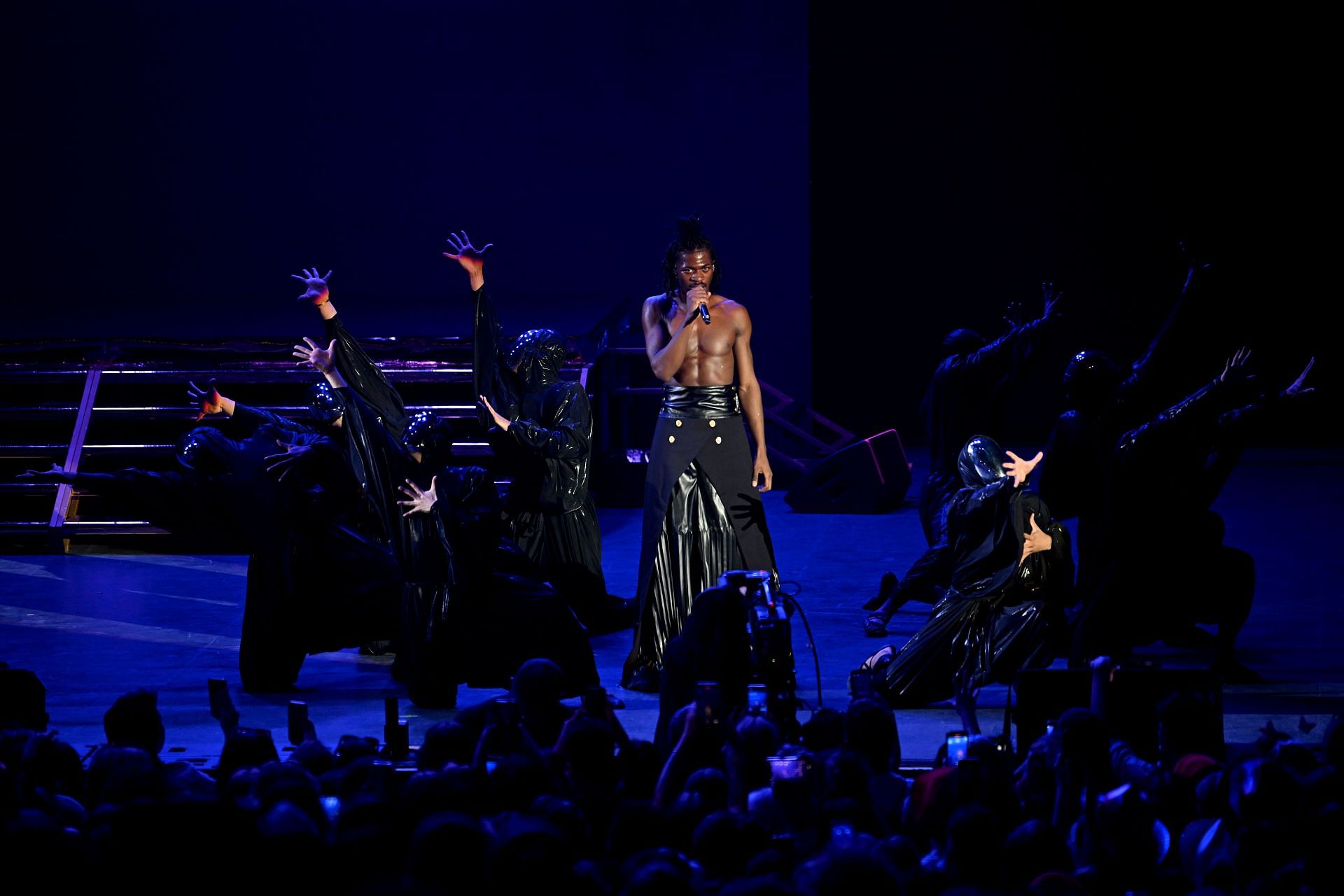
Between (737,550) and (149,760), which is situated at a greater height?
(737,550)

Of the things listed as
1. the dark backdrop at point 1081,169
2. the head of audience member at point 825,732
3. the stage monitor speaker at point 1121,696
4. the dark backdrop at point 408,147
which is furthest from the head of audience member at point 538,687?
the dark backdrop at point 1081,169

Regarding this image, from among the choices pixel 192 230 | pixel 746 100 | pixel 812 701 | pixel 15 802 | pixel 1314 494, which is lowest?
pixel 15 802

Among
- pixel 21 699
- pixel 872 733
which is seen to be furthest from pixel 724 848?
pixel 21 699

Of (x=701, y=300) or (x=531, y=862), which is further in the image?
(x=701, y=300)

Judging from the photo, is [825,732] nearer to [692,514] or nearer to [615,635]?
[692,514]

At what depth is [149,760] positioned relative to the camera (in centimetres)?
411

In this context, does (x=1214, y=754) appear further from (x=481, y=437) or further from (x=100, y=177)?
(x=100, y=177)

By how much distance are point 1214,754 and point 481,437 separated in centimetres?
859

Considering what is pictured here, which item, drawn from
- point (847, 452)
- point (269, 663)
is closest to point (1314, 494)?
point (847, 452)

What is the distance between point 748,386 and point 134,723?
136 inches

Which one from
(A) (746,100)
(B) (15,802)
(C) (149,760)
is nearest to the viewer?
(B) (15,802)

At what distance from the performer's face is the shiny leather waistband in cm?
43

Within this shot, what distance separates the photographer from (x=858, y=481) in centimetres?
1282

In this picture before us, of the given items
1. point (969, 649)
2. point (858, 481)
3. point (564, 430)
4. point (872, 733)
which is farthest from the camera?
point (858, 481)
